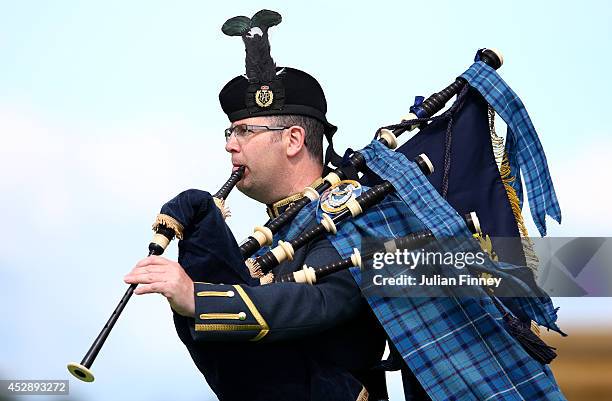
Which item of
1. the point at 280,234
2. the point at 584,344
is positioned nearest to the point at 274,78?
the point at 280,234

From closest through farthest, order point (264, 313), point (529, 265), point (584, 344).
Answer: point (264, 313) → point (529, 265) → point (584, 344)

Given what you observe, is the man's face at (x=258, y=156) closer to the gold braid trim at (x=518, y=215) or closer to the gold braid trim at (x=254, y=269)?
the gold braid trim at (x=254, y=269)

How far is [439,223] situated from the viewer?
3805 millimetres

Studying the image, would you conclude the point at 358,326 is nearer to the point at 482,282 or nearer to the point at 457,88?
the point at 482,282

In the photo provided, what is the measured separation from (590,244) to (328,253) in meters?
1.39

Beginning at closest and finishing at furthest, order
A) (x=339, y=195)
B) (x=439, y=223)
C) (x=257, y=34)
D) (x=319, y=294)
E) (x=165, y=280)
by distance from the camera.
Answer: (x=165, y=280) → (x=319, y=294) → (x=439, y=223) → (x=339, y=195) → (x=257, y=34)

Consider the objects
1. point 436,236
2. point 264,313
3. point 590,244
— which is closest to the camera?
→ point 264,313

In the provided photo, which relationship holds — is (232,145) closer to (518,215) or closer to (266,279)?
(266,279)

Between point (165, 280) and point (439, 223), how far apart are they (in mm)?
1102

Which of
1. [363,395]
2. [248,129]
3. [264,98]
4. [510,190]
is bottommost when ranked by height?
[363,395]

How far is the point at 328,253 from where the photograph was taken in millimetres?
3877

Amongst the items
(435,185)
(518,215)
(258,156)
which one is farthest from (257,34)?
(518,215)

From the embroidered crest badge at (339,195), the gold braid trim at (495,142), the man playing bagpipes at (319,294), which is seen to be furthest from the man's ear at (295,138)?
the gold braid trim at (495,142)

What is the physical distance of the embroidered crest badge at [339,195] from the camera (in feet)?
13.1
